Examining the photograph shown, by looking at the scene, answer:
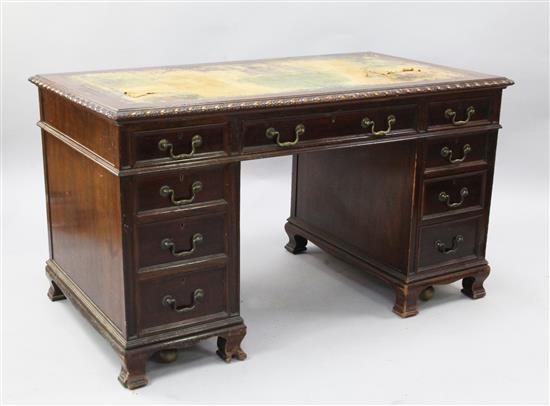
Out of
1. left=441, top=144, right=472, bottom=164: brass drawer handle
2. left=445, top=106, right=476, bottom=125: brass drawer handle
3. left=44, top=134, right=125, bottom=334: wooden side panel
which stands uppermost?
left=445, top=106, right=476, bottom=125: brass drawer handle

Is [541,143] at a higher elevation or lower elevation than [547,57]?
lower

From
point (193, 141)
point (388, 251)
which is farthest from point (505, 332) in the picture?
point (193, 141)

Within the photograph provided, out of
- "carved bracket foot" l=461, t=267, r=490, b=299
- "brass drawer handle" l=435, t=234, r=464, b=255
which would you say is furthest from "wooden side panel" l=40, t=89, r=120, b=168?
"carved bracket foot" l=461, t=267, r=490, b=299

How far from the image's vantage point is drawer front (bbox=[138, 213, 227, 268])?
3146 mm

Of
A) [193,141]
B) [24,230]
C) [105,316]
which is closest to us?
[193,141]

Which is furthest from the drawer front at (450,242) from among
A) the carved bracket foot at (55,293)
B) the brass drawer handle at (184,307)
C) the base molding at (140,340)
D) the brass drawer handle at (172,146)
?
the carved bracket foot at (55,293)

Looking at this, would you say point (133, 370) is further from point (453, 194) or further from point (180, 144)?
point (453, 194)

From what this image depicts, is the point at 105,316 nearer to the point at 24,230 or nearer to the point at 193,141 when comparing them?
the point at 193,141

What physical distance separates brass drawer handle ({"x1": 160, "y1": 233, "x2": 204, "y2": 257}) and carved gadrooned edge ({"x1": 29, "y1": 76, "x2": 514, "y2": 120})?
1.44 ft

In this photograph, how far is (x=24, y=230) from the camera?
15.0 feet

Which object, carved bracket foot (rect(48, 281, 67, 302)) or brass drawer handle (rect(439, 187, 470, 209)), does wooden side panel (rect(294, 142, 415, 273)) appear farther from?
carved bracket foot (rect(48, 281, 67, 302))

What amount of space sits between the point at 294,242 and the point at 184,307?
1.26 m

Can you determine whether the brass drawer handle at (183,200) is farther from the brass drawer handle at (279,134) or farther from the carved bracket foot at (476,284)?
the carved bracket foot at (476,284)

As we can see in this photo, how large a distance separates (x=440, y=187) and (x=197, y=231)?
105 centimetres
